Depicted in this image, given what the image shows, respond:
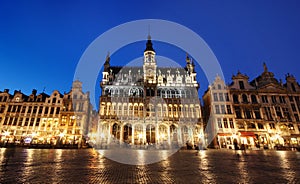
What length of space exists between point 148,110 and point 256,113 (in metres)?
24.2

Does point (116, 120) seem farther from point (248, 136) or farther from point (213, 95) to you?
point (248, 136)

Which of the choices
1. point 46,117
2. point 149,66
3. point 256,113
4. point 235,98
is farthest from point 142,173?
point 46,117

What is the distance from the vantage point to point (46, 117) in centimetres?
4109

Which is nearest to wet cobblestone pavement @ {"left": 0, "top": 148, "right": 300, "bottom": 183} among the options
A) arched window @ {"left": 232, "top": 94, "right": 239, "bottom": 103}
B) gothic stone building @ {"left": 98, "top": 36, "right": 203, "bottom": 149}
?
gothic stone building @ {"left": 98, "top": 36, "right": 203, "bottom": 149}

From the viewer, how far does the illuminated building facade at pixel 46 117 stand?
127 ft

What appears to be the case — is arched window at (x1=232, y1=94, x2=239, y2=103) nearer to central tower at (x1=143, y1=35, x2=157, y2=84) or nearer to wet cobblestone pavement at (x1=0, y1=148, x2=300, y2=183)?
central tower at (x1=143, y1=35, x2=157, y2=84)

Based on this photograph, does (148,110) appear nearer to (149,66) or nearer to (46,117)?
(149,66)

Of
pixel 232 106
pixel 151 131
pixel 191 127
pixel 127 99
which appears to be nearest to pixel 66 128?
pixel 127 99

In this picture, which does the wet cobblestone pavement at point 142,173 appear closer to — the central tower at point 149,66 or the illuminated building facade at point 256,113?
the illuminated building facade at point 256,113

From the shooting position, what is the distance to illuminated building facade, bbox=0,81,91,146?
1529 inches

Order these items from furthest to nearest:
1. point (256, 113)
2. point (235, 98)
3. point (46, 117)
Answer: point (46, 117), point (235, 98), point (256, 113)

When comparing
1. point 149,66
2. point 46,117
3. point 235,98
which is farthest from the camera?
point 149,66

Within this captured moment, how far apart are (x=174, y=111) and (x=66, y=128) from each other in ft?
82.0

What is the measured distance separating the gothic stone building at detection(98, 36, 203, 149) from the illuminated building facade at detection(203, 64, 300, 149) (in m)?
4.94
